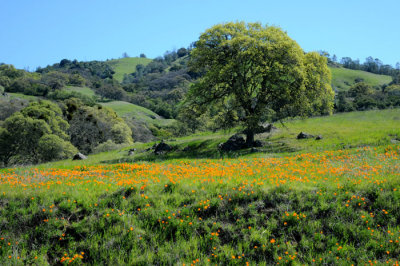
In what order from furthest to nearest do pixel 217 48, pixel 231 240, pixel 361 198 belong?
pixel 217 48 < pixel 361 198 < pixel 231 240

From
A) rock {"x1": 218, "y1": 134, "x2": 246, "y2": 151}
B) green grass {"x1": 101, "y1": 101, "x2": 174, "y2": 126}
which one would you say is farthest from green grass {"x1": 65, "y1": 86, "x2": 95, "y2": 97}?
rock {"x1": 218, "y1": 134, "x2": 246, "y2": 151}

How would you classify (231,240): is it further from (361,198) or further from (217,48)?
(217,48)

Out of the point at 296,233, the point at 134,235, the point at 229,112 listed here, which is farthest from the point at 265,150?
the point at 134,235

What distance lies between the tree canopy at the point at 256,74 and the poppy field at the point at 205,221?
15.2m

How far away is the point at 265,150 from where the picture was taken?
23.6m

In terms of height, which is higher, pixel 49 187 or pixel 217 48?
pixel 217 48

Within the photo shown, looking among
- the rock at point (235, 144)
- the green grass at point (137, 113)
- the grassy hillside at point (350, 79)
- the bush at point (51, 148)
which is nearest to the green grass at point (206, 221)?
the rock at point (235, 144)

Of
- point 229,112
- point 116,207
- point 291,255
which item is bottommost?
point 291,255

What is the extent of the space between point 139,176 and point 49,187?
3.55 m

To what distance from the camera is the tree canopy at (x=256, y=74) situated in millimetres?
24047

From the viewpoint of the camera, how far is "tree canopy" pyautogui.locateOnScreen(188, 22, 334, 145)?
78.9ft

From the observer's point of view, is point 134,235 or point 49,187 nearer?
point 134,235

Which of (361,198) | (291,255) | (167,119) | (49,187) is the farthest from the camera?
(167,119)

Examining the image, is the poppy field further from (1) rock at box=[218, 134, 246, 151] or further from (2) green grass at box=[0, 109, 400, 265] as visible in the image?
(1) rock at box=[218, 134, 246, 151]
